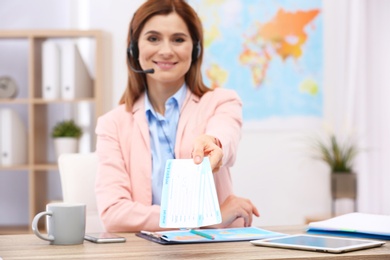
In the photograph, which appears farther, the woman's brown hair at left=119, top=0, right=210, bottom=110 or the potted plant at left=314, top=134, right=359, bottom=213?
the potted plant at left=314, top=134, right=359, bottom=213

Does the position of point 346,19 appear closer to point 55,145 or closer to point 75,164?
point 55,145

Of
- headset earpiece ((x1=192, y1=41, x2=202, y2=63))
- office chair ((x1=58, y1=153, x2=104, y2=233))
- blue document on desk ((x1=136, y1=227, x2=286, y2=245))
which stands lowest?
blue document on desk ((x1=136, y1=227, x2=286, y2=245))

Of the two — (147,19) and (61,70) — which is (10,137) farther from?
(147,19)

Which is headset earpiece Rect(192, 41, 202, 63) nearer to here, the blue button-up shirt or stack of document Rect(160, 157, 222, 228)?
the blue button-up shirt

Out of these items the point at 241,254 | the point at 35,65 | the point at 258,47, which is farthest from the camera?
the point at 258,47

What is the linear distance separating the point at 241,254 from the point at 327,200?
11.7 ft

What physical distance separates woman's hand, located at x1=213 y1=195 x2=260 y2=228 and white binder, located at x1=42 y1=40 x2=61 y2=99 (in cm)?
251

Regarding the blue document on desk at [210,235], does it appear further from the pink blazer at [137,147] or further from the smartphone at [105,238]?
the pink blazer at [137,147]

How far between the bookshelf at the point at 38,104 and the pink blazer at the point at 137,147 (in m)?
2.05

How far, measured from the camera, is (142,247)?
Result: 1.73 metres

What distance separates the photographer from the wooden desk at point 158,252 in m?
1.58

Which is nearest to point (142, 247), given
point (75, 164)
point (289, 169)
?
point (75, 164)

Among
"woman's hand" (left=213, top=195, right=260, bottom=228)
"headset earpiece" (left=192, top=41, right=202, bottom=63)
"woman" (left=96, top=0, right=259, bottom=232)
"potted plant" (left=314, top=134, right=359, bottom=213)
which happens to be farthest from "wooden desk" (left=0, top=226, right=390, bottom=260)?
"potted plant" (left=314, top=134, right=359, bottom=213)

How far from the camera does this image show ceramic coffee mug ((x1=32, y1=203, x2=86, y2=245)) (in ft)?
5.84
